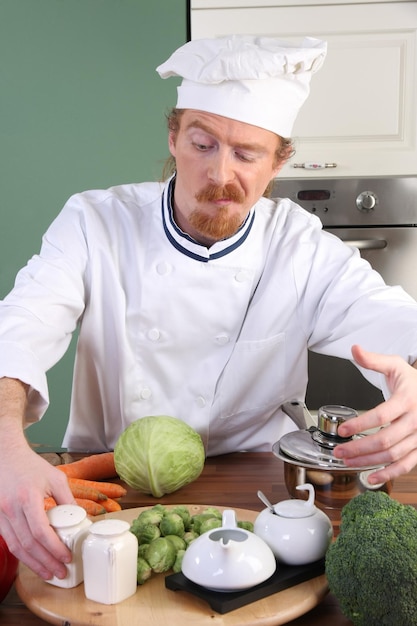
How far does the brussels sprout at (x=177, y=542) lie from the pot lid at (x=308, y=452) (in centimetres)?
23

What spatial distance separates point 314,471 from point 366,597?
1.05ft

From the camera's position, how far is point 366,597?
872 mm

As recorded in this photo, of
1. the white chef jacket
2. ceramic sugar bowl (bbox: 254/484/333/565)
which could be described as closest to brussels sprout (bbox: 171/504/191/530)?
ceramic sugar bowl (bbox: 254/484/333/565)

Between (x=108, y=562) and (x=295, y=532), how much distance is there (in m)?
0.24

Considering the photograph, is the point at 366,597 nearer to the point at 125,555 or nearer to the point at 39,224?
the point at 125,555

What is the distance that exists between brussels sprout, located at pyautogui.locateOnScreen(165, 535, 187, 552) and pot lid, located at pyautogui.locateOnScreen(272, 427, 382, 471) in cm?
23

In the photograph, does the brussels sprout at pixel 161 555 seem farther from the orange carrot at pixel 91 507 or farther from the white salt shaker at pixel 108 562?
the orange carrot at pixel 91 507

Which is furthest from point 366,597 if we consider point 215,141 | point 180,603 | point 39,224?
point 39,224

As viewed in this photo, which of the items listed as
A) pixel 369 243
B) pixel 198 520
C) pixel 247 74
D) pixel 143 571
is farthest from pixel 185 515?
pixel 369 243

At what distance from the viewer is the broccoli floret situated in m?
0.86

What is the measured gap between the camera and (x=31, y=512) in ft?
3.13

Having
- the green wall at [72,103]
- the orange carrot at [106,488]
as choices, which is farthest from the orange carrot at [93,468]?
the green wall at [72,103]

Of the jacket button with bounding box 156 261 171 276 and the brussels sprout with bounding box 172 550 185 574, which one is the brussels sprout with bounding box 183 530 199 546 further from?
the jacket button with bounding box 156 261 171 276

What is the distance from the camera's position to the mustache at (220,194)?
1543mm
